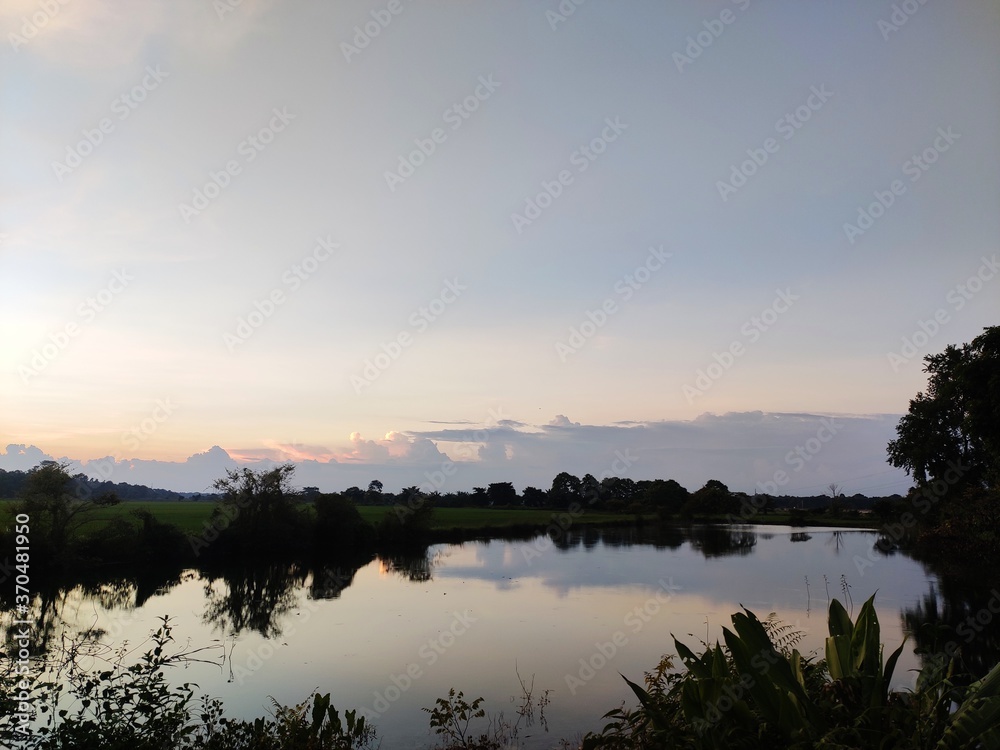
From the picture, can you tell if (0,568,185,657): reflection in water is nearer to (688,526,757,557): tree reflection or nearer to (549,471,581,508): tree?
(688,526,757,557): tree reflection

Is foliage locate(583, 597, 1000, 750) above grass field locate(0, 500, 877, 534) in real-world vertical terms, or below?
above

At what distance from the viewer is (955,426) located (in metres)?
33.8

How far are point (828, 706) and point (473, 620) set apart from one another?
14101 mm

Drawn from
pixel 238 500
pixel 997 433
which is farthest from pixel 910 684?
pixel 238 500

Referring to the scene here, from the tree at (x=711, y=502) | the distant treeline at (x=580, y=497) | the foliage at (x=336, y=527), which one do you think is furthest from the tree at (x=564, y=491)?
the foliage at (x=336, y=527)

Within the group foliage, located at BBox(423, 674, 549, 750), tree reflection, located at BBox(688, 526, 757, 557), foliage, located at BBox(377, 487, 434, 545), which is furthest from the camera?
foliage, located at BBox(377, 487, 434, 545)

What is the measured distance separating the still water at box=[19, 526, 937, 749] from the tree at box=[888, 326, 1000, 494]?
514cm

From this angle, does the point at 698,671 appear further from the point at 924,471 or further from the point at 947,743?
the point at 924,471

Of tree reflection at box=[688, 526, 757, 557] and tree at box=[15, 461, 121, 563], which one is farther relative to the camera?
tree reflection at box=[688, 526, 757, 557]

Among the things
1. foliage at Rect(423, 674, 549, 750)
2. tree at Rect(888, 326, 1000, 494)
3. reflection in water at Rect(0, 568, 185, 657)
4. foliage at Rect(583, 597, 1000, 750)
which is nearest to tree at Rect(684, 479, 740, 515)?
tree at Rect(888, 326, 1000, 494)

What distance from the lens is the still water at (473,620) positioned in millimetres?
10367

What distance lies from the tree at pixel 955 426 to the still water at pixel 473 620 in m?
5.14

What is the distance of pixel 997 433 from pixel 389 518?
1194 inches

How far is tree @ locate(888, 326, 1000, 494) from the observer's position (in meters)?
20.7
